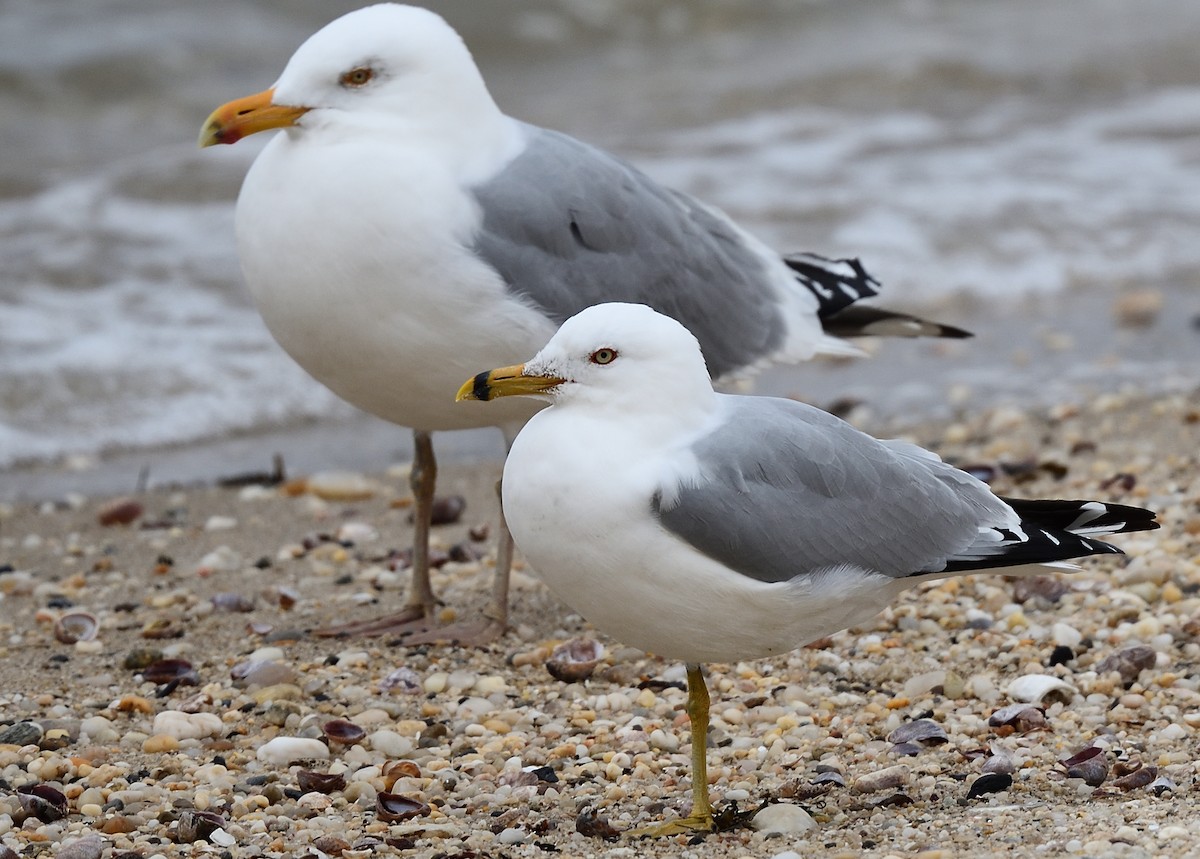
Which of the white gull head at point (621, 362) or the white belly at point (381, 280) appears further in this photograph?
the white belly at point (381, 280)

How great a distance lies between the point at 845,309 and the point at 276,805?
2963mm

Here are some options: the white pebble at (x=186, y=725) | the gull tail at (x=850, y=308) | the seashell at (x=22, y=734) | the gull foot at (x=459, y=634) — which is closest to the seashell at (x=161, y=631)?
the gull foot at (x=459, y=634)

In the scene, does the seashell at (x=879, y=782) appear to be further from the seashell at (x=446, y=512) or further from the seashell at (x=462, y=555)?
the seashell at (x=446, y=512)

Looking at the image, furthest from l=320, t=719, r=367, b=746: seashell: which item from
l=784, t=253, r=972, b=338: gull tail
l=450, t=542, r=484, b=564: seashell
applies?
l=784, t=253, r=972, b=338: gull tail

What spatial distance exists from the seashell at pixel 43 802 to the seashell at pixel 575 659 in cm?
157

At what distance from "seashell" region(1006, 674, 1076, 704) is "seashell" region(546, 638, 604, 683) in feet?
4.13

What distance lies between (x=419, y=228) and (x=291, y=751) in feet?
5.16

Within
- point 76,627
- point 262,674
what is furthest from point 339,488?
point 262,674

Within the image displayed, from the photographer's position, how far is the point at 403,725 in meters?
4.62

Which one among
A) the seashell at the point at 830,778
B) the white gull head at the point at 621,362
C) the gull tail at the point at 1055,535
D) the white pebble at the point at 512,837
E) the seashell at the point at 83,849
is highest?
the white gull head at the point at 621,362

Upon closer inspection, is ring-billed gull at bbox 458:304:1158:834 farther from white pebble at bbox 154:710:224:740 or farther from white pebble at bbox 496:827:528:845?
white pebble at bbox 154:710:224:740

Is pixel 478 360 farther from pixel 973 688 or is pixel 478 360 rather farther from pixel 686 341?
pixel 973 688

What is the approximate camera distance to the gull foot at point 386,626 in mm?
5402

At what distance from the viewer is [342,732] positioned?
4.51 meters
